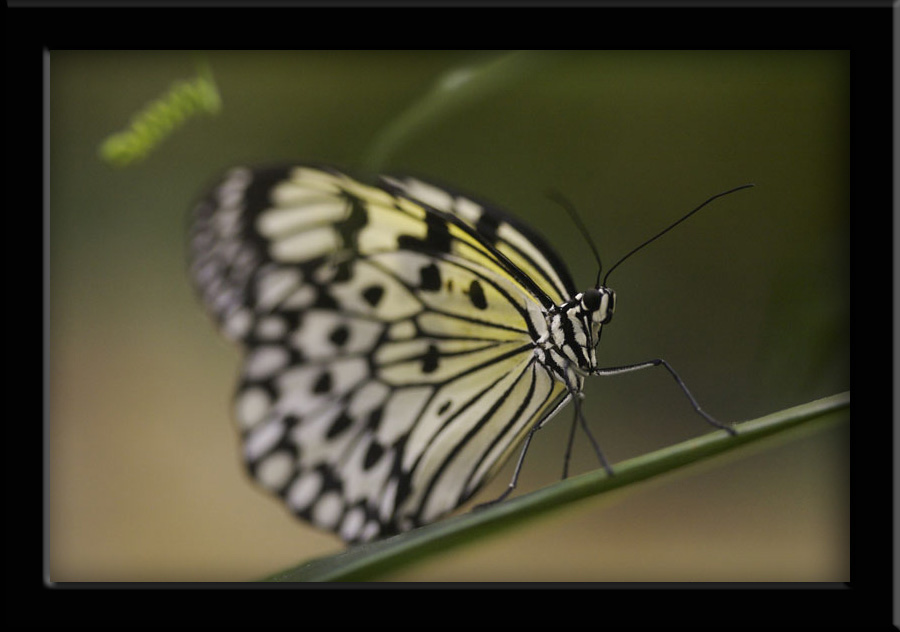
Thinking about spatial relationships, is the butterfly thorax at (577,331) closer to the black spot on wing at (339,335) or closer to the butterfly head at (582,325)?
the butterfly head at (582,325)

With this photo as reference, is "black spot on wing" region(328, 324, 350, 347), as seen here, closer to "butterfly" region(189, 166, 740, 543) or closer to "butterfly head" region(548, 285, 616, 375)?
"butterfly" region(189, 166, 740, 543)

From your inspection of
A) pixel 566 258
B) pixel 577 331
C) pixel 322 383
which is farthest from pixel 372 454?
pixel 566 258

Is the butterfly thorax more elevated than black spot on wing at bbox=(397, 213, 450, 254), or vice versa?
black spot on wing at bbox=(397, 213, 450, 254)

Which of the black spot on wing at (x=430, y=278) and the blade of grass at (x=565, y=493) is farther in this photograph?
the black spot on wing at (x=430, y=278)

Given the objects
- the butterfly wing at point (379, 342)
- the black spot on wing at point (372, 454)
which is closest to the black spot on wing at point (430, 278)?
the butterfly wing at point (379, 342)

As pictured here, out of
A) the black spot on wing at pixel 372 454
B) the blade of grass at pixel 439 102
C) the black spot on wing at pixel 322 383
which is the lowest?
the black spot on wing at pixel 372 454

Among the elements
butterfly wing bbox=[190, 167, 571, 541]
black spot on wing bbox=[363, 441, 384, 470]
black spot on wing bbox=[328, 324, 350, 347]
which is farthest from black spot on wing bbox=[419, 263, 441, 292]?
black spot on wing bbox=[363, 441, 384, 470]

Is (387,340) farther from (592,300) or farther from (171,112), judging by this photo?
(171,112)
